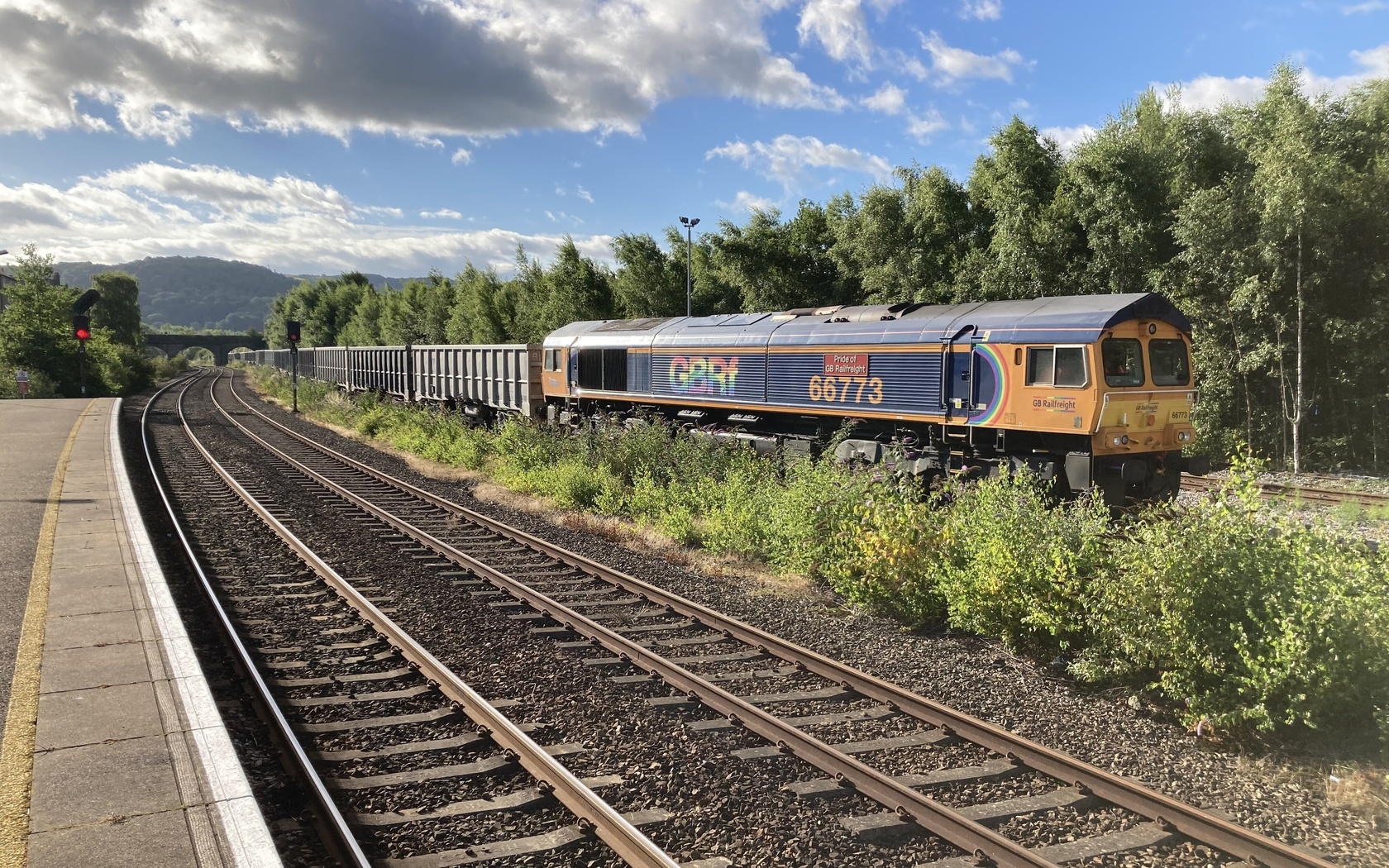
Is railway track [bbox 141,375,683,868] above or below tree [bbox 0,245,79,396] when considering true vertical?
below

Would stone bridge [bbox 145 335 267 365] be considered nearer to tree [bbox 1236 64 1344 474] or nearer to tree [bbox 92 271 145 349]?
tree [bbox 92 271 145 349]

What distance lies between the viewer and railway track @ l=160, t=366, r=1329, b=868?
452 cm

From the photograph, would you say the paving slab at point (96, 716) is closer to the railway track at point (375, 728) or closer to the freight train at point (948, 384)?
the railway track at point (375, 728)

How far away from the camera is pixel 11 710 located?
551 cm

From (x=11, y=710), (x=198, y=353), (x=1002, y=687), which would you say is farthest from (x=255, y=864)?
(x=198, y=353)

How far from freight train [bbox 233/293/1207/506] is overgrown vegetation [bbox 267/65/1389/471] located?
8235 mm

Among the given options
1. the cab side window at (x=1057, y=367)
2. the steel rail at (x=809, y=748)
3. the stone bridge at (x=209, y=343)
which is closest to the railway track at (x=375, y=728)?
the steel rail at (x=809, y=748)

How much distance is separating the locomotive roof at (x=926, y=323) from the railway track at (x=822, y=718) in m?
6.86

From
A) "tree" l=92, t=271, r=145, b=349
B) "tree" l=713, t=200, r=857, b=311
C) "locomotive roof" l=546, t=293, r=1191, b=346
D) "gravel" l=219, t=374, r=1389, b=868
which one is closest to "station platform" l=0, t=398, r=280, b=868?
"gravel" l=219, t=374, r=1389, b=868

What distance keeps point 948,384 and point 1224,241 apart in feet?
34.5

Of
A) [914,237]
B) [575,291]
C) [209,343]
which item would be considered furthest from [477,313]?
[209,343]

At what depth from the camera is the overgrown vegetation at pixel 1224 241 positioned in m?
17.9

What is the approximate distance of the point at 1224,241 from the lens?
18.7 meters

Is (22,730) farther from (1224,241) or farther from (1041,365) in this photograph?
(1224,241)
